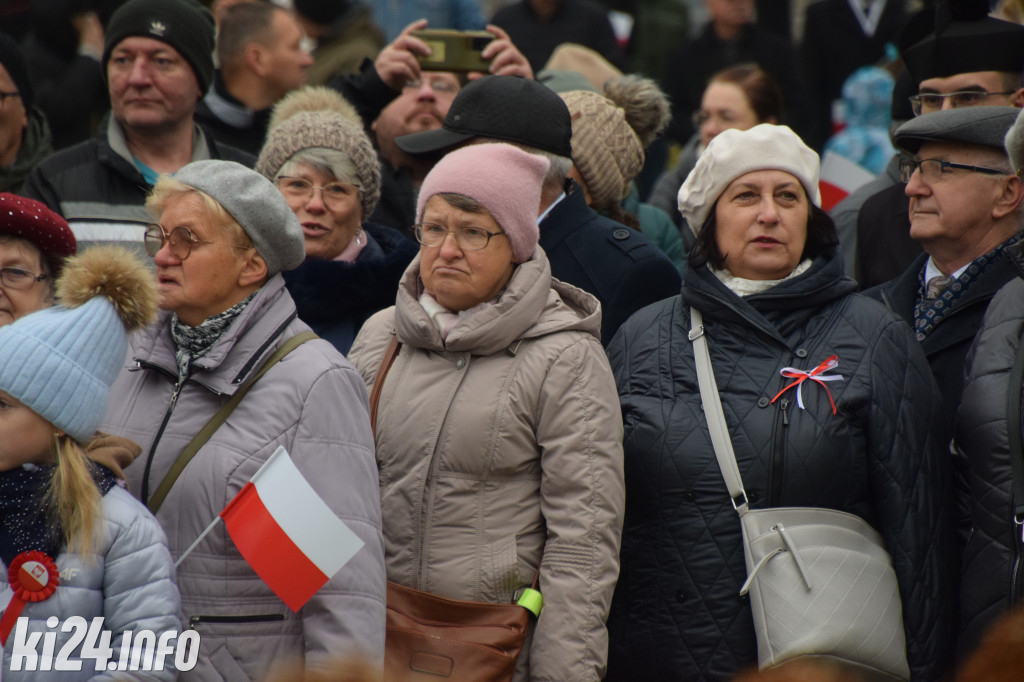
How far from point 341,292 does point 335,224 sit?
385 millimetres

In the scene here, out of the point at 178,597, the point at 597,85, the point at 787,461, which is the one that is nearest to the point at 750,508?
the point at 787,461

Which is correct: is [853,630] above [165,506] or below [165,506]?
below

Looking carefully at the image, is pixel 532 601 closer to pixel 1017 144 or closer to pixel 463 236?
pixel 463 236

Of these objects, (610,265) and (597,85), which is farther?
(597,85)

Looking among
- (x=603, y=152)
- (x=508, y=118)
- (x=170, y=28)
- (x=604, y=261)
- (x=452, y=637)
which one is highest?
(x=170, y=28)

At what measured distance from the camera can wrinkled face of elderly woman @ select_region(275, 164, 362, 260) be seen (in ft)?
16.3

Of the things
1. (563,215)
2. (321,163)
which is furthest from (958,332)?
(321,163)

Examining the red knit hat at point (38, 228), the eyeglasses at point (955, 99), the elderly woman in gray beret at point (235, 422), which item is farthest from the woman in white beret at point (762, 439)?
the red knit hat at point (38, 228)

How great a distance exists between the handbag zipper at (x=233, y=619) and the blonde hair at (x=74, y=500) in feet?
1.26

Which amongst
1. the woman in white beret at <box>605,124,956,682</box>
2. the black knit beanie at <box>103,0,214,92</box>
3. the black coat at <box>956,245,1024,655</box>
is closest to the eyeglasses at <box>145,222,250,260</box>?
the woman in white beret at <box>605,124,956,682</box>

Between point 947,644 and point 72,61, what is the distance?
632cm

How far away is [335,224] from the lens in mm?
5004

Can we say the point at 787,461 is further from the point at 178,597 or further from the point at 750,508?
the point at 178,597

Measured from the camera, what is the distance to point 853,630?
367cm
